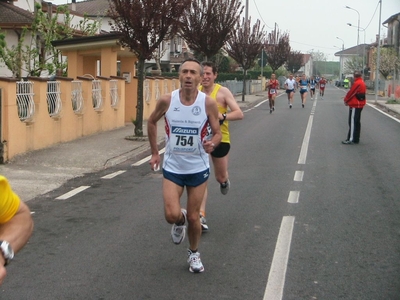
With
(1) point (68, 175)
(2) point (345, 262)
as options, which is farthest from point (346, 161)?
(2) point (345, 262)

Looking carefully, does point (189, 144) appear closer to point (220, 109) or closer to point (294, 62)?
point (220, 109)

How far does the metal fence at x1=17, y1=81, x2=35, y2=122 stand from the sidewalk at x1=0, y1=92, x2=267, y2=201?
2.51 ft

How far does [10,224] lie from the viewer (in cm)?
276

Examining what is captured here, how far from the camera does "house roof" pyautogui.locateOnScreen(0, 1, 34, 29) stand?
31.5 m

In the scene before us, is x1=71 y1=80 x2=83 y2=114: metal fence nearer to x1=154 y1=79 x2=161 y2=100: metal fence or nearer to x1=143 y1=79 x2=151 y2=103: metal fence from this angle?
x1=143 y1=79 x2=151 y2=103: metal fence

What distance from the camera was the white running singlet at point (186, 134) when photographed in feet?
19.0

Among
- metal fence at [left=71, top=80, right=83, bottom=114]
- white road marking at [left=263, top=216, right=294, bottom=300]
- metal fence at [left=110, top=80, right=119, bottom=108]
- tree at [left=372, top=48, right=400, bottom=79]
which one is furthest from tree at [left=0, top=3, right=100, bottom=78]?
tree at [left=372, top=48, right=400, bottom=79]

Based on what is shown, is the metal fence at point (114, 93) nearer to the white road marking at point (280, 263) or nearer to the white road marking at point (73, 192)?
the white road marking at point (73, 192)

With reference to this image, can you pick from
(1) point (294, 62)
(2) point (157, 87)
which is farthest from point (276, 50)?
(2) point (157, 87)

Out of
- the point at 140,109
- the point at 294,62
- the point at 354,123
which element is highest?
the point at 294,62

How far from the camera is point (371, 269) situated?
614cm

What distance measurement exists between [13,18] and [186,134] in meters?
28.3

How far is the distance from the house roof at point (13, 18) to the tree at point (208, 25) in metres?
7.23

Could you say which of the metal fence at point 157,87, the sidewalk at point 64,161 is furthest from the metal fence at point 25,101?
the metal fence at point 157,87
